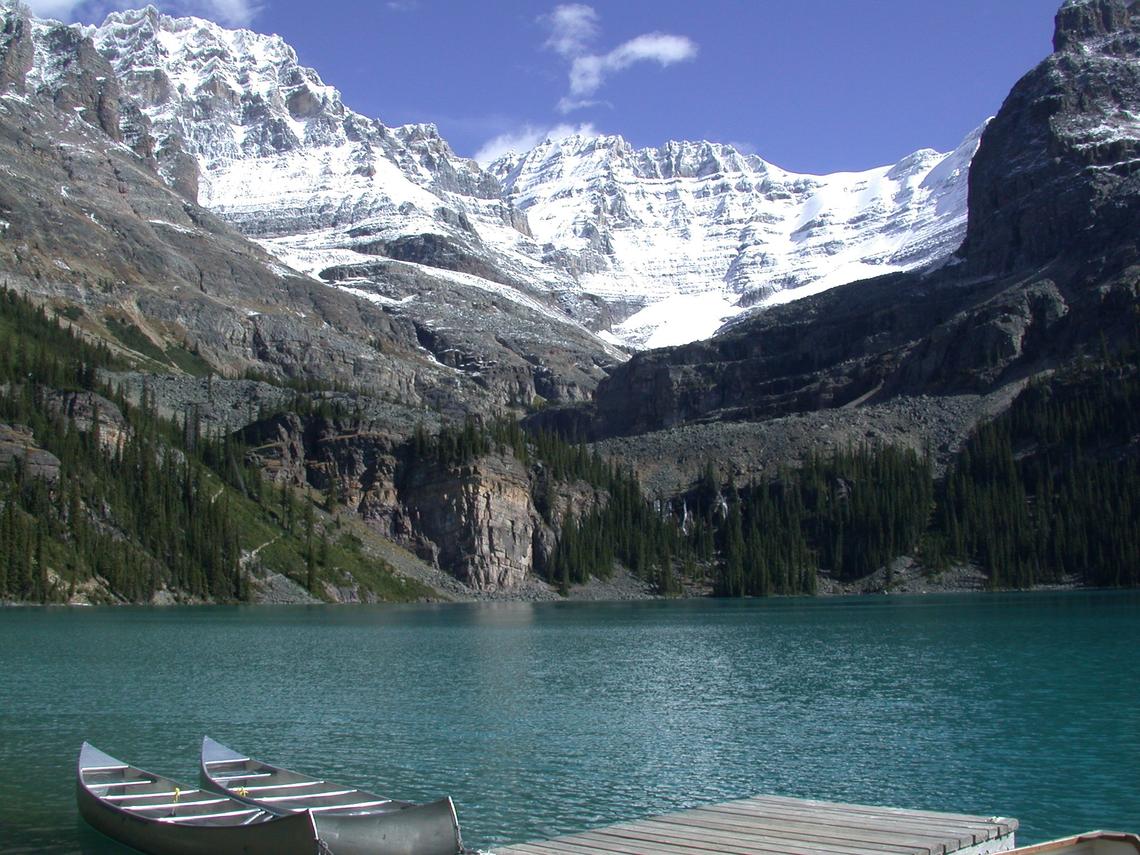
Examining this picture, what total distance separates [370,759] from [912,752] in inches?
738

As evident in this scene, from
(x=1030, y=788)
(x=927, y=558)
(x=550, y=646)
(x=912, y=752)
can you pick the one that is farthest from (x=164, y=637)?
(x=927, y=558)

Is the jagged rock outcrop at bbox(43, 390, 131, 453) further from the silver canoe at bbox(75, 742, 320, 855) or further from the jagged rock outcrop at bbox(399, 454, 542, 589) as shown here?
the silver canoe at bbox(75, 742, 320, 855)

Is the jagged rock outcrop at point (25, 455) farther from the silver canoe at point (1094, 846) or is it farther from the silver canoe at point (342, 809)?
the silver canoe at point (1094, 846)

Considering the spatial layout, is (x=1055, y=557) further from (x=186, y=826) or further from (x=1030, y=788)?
(x=186, y=826)

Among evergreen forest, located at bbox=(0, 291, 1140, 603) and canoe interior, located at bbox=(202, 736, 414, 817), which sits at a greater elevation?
evergreen forest, located at bbox=(0, 291, 1140, 603)

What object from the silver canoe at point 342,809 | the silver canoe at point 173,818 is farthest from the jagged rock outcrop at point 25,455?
the silver canoe at point 342,809

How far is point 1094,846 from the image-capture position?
2200 centimetres

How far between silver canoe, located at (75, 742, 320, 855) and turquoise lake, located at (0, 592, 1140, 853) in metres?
1.07

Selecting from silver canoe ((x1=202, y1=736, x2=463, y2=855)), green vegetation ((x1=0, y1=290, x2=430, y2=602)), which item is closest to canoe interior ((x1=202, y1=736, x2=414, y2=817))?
silver canoe ((x1=202, y1=736, x2=463, y2=855))

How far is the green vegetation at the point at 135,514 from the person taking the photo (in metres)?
144

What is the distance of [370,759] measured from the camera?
4325 centimetres

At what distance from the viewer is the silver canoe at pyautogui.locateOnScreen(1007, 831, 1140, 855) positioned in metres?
21.6

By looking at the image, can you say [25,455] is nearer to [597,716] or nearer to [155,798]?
[597,716]

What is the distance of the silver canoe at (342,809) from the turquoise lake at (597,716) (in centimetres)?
346
